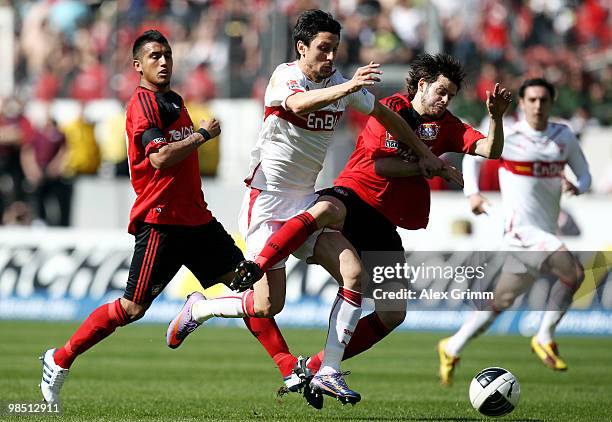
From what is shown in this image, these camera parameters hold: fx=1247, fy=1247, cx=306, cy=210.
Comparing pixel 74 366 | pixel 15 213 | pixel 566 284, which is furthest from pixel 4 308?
pixel 566 284

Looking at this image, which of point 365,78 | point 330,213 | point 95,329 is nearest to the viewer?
point 365,78

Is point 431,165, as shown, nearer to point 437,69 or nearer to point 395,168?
point 395,168

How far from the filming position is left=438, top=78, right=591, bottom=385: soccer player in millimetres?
12641

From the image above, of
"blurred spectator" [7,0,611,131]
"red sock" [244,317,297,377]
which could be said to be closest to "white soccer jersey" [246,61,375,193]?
"red sock" [244,317,297,377]

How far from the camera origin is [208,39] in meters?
23.6

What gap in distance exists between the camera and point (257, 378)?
493 inches

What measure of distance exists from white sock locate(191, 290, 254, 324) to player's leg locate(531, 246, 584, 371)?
4.18 metres

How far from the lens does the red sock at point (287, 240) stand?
9.08 m

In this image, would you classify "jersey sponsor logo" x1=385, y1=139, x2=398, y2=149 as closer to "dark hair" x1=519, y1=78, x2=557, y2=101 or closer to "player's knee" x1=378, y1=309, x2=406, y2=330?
"player's knee" x1=378, y1=309, x2=406, y2=330

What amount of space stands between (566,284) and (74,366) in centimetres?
530

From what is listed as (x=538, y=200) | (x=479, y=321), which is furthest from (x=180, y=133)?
(x=538, y=200)

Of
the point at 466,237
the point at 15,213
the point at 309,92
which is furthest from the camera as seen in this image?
the point at 15,213

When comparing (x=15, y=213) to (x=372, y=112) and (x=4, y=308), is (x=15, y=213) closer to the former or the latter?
(x=4, y=308)

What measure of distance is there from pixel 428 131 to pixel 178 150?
211 centimetres
